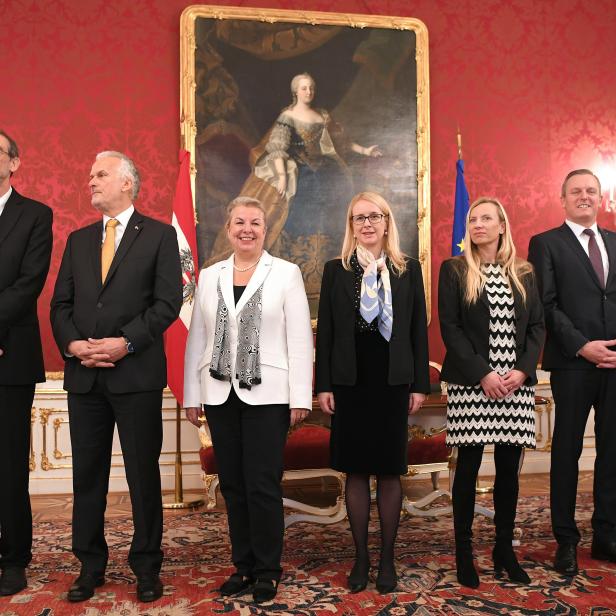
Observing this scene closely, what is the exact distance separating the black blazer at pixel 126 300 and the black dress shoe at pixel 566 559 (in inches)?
75.0

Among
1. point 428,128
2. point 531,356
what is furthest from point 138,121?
point 531,356

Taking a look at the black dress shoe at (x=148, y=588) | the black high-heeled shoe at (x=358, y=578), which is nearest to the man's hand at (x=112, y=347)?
the black dress shoe at (x=148, y=588)

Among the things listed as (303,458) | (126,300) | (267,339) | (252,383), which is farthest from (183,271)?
(252,383)

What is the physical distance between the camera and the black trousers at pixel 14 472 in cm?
277

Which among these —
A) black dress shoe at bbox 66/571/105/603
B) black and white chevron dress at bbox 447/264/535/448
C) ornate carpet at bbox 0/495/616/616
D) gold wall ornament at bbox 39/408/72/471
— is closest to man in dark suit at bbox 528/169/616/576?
ornate carpet at bbox 0/495/616/616

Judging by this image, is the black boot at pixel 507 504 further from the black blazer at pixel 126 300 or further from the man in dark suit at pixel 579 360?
the black blazer at pixel 126 300

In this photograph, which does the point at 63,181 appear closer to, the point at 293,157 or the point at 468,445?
the point at 293,157

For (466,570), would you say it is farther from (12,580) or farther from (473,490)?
(12,580)

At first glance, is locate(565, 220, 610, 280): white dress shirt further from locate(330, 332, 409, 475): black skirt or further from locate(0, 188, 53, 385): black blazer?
locate(0, 188, 53, 385): black blazer

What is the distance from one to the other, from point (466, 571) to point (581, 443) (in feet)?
2.76

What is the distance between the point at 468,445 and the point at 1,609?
1.94 m

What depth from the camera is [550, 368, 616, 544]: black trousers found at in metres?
3.12

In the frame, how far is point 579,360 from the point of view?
315 centimetres

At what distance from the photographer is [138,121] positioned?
4.89m
